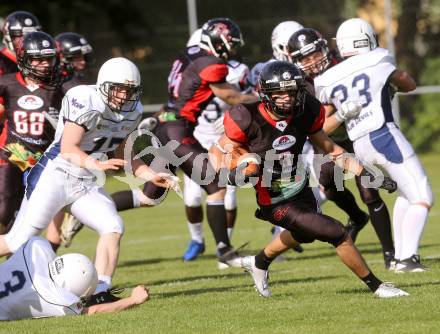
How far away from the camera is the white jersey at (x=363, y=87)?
23.9 feet

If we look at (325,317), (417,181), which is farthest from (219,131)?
(325,317)

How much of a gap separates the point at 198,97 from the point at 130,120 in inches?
84.5

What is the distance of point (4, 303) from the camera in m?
5.77

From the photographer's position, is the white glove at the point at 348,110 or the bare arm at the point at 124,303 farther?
the white glove at the point at 348,110

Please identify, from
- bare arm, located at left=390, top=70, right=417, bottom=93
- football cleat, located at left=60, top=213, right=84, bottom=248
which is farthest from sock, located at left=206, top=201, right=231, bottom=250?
bare arm, located at left=390, top=70, right=417, bottom=93

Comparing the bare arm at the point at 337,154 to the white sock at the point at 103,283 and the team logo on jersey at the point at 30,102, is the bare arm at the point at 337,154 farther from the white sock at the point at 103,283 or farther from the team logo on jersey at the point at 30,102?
the team logo on jersey at the point at 30,102

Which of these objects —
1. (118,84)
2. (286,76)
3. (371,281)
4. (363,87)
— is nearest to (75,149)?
(118,84)

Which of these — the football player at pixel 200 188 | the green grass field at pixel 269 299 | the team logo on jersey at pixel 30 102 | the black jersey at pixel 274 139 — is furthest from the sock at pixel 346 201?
the team logo on jersey at pixel 30 102

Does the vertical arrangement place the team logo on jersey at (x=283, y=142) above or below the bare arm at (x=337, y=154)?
above

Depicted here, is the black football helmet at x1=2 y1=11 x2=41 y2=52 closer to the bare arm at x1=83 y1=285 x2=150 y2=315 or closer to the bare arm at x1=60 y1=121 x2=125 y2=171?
the bare arm at x1=60 y1=121 x2=125 y2=171

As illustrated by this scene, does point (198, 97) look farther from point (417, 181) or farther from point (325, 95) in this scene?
point (417, 181)

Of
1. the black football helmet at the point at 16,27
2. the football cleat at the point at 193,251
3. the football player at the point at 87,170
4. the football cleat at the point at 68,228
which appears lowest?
the football cleat at the point at 193,251

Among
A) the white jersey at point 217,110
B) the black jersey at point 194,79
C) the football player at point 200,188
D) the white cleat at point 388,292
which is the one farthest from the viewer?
the white jersey at point 217,110

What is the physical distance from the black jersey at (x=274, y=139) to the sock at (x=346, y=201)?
1905mm
